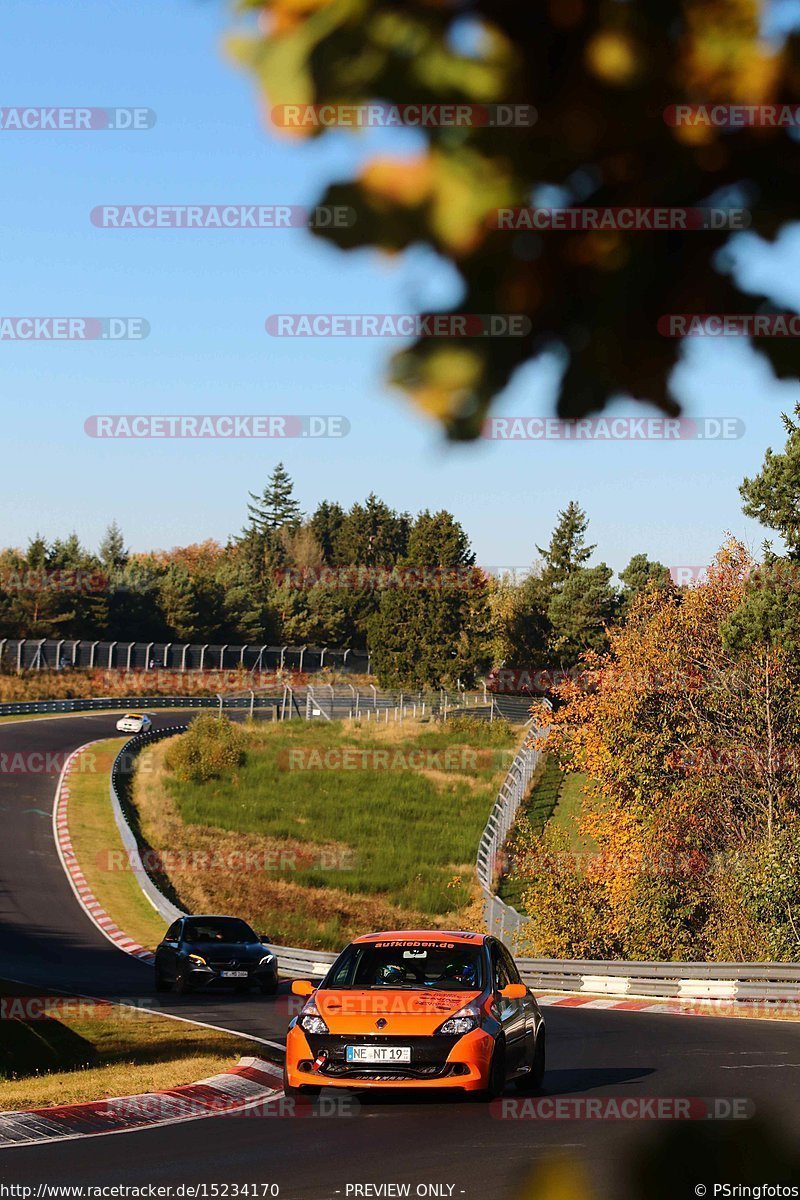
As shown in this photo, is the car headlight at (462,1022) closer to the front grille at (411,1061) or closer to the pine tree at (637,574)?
the front grille at (411,1061)

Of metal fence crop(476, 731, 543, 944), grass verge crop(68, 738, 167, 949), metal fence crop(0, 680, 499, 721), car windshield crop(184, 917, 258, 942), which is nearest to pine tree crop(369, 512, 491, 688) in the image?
metal fence crop(0, 680, 499, 721)

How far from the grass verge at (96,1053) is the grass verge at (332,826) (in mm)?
18313

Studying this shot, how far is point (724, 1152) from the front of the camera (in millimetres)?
1767

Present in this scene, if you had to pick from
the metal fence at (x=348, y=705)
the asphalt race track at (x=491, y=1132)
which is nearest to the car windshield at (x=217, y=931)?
the asphalt race track at (x=491, y=1132)

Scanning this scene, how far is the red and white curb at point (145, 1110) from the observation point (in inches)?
445

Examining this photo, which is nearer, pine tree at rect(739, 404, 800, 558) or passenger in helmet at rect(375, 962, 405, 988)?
passenger in helmet at rect(375, 962, 405, 988)

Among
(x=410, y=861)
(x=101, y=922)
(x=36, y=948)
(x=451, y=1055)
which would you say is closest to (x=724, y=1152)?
(x=451, y=1055)

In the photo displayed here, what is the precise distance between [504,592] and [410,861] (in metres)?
40.3

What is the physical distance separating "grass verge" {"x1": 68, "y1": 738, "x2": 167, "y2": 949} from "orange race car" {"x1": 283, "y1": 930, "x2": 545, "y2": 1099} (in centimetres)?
2317

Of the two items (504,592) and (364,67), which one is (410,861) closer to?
(504,592)

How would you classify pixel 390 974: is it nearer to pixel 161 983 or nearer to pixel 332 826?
pixel 161 983

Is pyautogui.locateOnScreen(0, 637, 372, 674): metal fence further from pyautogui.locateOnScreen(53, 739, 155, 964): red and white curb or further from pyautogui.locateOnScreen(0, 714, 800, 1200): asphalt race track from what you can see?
pyautogui.locateOnScreen(0, 714, 800, 1200): asphalt race track

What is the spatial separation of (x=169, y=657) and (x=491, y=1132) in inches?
3487

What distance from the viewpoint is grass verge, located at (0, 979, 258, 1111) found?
13.5 metres
